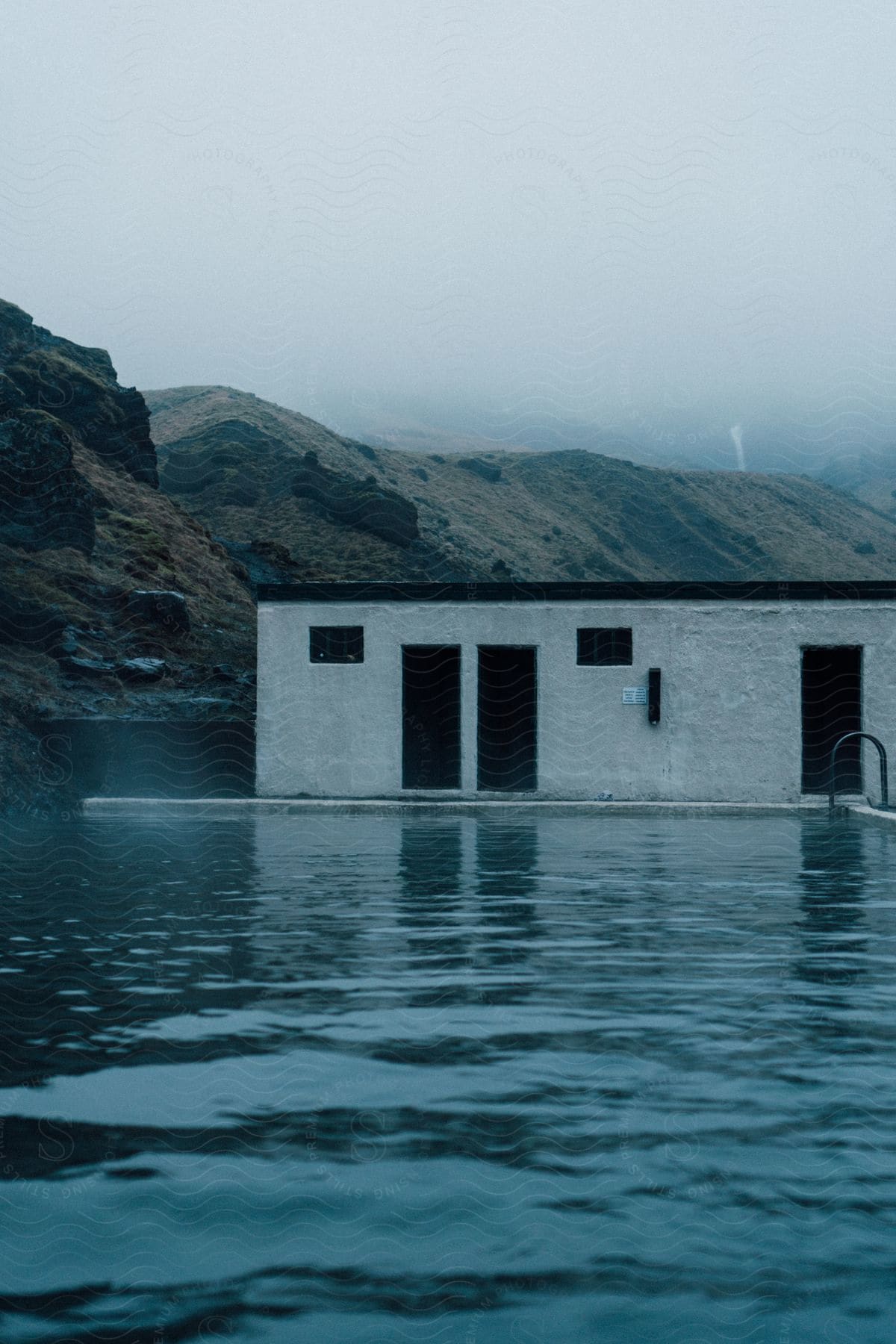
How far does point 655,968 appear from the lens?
26.0 ft

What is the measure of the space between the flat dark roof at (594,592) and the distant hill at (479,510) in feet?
142

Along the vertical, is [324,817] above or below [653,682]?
below

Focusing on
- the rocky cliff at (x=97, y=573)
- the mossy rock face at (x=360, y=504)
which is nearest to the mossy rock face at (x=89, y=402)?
the rocky cliff at (x=97, y=573)

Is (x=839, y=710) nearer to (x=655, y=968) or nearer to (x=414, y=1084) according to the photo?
(x=655, y=968)

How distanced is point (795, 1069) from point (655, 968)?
2.29m

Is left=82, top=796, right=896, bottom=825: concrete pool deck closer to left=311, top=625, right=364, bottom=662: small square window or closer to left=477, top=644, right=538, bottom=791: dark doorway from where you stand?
left=477, top=644, right=538, bottom=791: dark doorway

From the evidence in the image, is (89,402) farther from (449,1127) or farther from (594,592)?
(449,1127)

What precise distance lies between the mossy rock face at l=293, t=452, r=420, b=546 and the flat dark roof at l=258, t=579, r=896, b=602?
182ft

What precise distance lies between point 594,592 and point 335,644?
173 inches

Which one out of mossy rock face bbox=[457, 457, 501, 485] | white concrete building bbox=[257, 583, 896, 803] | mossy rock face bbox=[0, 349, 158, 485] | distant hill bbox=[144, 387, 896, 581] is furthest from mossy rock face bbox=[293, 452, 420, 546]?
white concrete building bbox=[257, 583, 896, 803]

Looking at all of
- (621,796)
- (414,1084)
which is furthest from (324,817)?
(414,1084)

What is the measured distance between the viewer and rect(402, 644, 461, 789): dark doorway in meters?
23.5

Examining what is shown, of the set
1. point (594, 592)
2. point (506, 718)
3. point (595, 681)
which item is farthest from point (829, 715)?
point (506, 718)

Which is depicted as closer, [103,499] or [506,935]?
[506,935]
